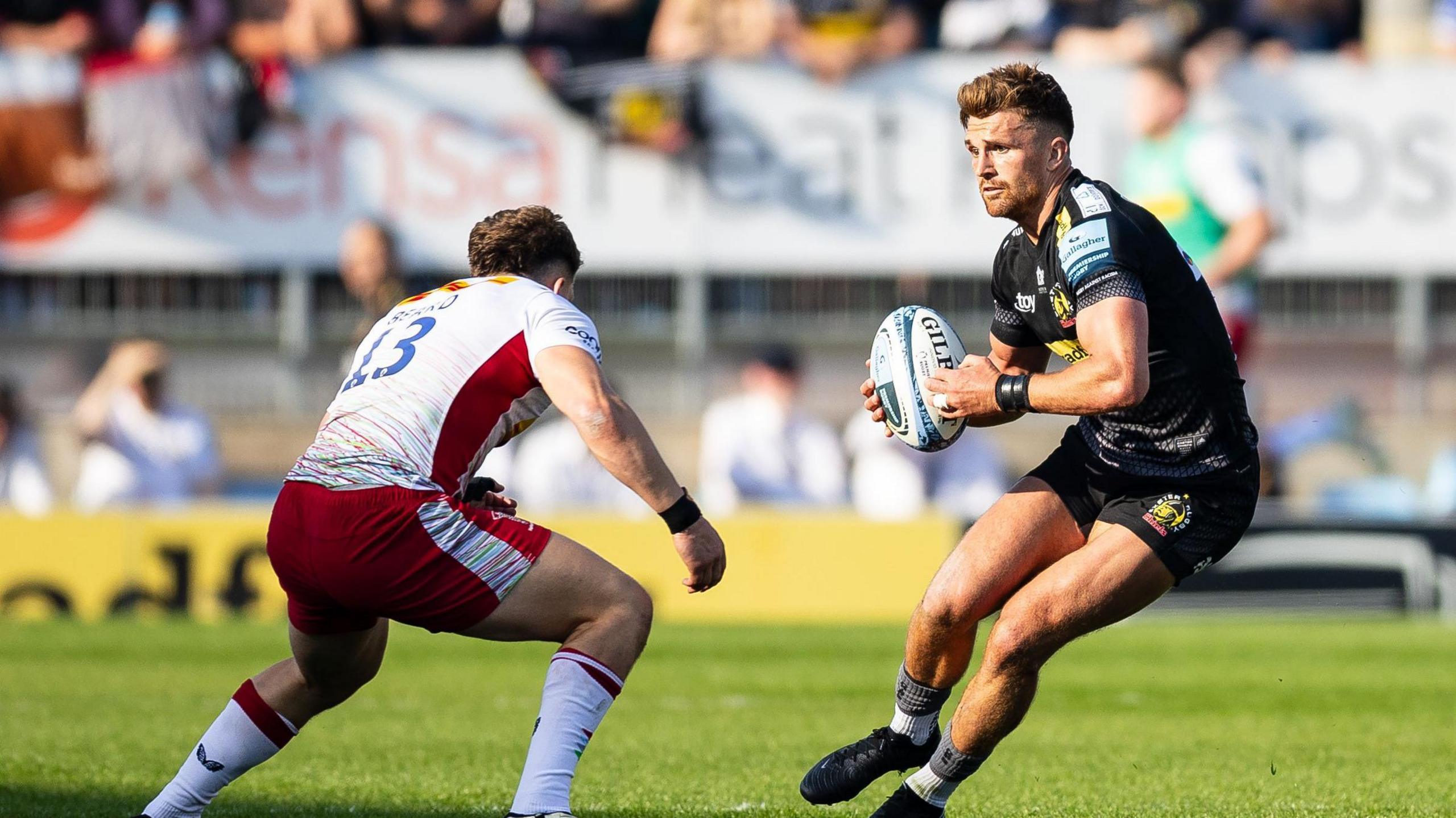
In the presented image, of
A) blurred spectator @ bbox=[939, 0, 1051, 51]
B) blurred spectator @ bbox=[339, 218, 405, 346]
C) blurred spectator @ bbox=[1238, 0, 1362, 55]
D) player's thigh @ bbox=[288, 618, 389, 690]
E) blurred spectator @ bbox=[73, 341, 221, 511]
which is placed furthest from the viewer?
blurred spectator @ bbox=[1238, 0, 1362, 55]

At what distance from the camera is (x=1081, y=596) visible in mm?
5398

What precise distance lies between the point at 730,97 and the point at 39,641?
7882 mm

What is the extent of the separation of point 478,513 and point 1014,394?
5.11 feet

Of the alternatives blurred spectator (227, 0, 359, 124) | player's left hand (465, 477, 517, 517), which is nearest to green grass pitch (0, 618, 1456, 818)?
player's left hand (465, 477, 517, 517)

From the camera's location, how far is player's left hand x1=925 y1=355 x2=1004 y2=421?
549cm

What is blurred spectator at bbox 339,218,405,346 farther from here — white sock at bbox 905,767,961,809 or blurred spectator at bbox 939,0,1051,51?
blurred spectator at bbox 939,0,1051,51

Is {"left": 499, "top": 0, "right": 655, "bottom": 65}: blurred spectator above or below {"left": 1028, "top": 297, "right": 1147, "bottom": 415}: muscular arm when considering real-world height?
below

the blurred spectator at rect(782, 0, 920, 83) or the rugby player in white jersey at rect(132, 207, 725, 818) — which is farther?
the blurred spectator at rect(782, 0, 920, 83)

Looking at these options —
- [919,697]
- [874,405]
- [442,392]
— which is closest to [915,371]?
[874,405]

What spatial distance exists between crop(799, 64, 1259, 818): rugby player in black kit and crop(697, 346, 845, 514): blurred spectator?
29.6 feet

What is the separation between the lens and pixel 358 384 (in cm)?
515

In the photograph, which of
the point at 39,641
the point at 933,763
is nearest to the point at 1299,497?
the point at 39,641

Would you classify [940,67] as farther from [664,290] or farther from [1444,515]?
[1444,515]

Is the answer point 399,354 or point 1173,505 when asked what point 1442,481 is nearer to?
point 1173,505
